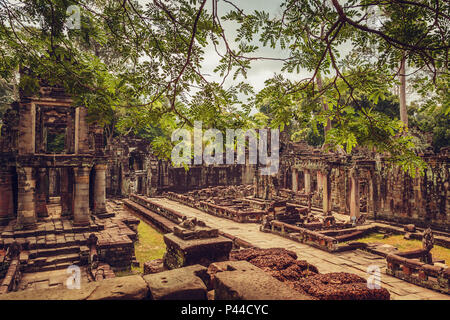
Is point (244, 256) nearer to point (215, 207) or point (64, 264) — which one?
point (64, 264)

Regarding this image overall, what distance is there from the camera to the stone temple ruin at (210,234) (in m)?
3.96

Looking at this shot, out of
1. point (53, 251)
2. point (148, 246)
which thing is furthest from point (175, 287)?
point (148, 246)

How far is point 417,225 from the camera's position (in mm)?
14141

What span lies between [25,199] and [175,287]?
11357 millimetres

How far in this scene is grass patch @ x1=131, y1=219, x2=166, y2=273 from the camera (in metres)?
10.8

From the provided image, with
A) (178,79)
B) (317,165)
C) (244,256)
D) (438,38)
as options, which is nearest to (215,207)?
(317,165)

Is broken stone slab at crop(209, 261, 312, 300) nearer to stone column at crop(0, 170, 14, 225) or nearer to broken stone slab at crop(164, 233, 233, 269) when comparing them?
broken stone slab at crop(164, 233, 233, 269)

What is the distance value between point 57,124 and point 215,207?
36.6 feet

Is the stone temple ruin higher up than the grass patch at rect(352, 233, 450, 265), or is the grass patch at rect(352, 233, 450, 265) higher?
the stone temple ruin

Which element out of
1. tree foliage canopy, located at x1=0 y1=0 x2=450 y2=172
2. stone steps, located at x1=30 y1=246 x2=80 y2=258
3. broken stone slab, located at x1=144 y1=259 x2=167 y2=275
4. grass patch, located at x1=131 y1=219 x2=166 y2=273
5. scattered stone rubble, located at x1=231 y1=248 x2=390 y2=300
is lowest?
grass patch, located at x1=131 y1=219 x2=166 y2=273

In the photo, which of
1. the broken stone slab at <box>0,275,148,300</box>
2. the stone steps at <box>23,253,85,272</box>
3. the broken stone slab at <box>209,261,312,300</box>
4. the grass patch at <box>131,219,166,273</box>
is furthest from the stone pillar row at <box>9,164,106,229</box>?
the broken stone slab at <box>209,261,312,300</box>

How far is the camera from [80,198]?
12.6m

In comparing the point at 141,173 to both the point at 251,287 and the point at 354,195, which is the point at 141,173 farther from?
the point at 251,287

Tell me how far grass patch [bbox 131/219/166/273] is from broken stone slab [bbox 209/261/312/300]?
706 centimetres
